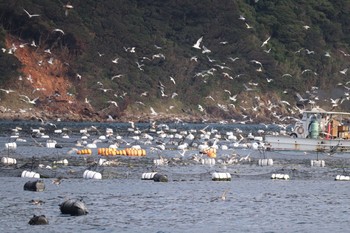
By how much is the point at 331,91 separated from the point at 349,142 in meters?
102

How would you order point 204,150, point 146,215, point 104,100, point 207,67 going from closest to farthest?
point 146,215, point 204,150, point 104,100, point 207,67

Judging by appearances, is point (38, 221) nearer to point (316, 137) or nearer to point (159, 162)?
point (159, 162)

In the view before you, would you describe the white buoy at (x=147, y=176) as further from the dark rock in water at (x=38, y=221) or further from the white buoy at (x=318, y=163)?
the dark rock in water at (x=38, y=221)

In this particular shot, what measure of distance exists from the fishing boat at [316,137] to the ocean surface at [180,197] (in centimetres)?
757

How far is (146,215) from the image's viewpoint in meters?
42.4

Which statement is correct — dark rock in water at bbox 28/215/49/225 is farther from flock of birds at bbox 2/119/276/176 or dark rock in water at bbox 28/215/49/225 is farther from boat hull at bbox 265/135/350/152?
boat hull at bbox 265/135/350/152

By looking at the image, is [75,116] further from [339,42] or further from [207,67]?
[339,42]

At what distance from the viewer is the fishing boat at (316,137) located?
7788cm

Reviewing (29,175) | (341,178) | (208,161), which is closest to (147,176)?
(29,175)

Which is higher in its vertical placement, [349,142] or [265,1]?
[265,1]

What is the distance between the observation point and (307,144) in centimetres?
7812

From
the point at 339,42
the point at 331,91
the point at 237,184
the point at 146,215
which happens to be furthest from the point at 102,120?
the point at 146,215

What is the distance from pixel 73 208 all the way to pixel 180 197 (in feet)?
25.5

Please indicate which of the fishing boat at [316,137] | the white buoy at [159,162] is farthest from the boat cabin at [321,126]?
the white buoy at [159,162]
